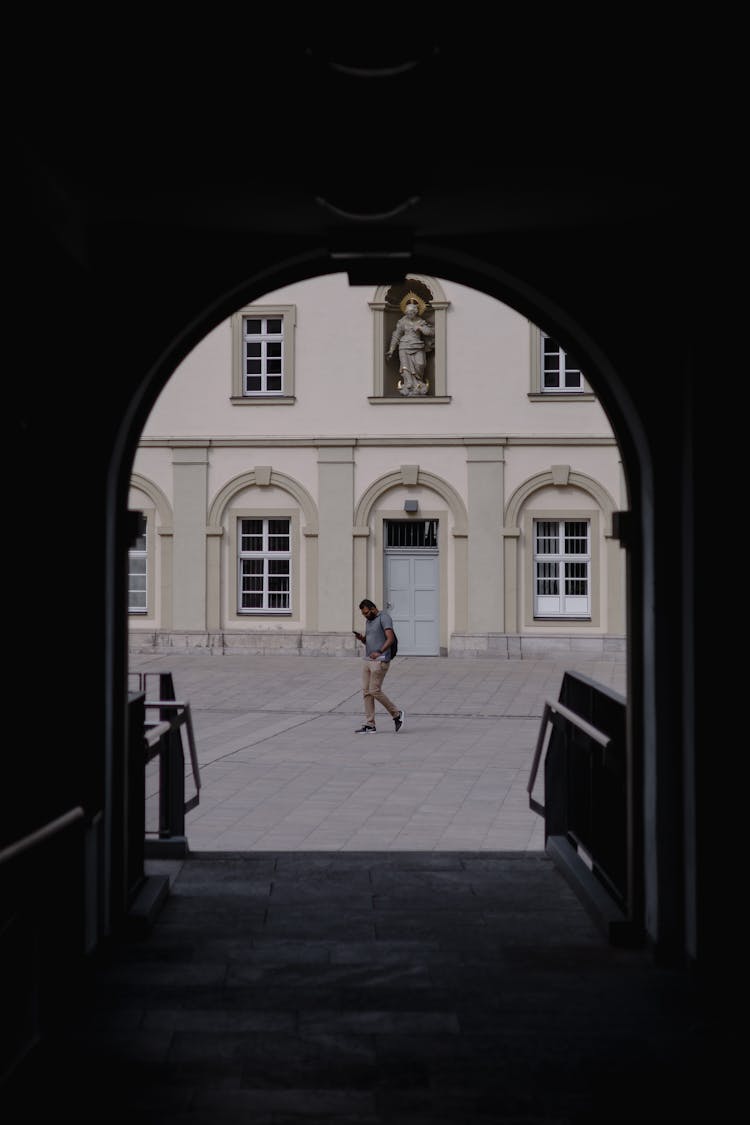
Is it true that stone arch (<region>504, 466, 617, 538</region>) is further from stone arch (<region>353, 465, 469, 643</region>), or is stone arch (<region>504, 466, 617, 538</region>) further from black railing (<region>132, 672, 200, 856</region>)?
black railing (<region>132, 672, 200, 856</region>)

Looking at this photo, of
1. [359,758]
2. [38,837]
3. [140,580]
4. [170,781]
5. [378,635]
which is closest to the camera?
[38,837]

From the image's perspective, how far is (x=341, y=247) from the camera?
5.29 metres

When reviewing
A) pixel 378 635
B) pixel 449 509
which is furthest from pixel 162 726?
pixel 449 509

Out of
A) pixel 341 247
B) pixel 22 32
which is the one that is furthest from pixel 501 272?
pixel 22 32

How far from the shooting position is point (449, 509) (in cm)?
2469

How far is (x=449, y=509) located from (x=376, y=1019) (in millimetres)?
20506

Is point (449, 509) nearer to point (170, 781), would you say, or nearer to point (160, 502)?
point (160, 502)

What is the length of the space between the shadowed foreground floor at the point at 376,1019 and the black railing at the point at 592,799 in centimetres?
16

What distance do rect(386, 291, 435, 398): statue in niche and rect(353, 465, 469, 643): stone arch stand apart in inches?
66.8

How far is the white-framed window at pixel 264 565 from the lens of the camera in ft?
82.5

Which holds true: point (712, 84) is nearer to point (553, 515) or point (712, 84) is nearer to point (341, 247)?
point (341, 247)

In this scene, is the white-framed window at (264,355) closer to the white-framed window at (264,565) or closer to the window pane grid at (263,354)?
the window pane grid at (263,354)

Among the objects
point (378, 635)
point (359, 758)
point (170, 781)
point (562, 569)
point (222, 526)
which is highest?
point (222, 526)

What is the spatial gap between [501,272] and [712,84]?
185 centimetres
